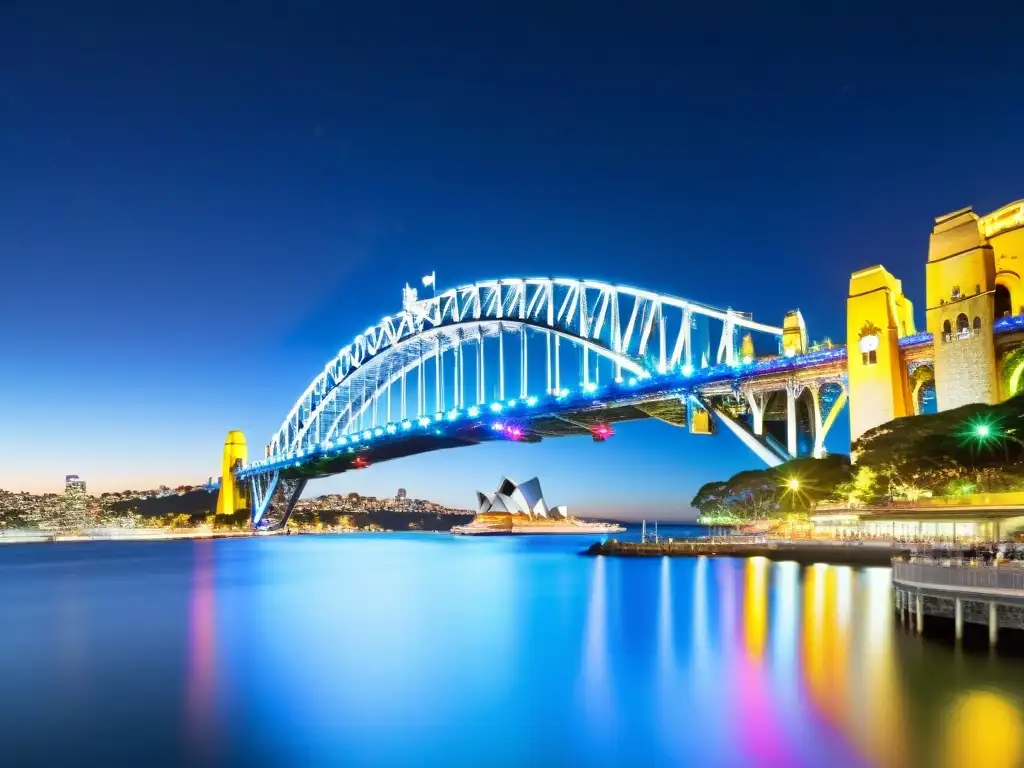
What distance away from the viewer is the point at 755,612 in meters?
24.3

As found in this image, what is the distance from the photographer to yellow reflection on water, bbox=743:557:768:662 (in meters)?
19.6

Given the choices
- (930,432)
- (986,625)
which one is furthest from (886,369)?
(986,625)

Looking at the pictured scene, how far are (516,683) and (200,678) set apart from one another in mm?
6497

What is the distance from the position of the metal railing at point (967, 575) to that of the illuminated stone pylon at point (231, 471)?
108946 millimetres

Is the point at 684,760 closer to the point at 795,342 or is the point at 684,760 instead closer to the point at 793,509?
the point at 793,509

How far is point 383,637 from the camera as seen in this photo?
910 inches

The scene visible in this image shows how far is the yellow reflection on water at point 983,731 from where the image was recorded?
10.9m

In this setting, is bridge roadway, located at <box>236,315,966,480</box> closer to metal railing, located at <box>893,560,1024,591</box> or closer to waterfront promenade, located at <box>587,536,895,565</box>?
waterfront promenade, located at <box>587,536,895,565</box>

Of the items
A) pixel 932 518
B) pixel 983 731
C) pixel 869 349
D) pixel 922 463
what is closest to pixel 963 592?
pixel 983 731

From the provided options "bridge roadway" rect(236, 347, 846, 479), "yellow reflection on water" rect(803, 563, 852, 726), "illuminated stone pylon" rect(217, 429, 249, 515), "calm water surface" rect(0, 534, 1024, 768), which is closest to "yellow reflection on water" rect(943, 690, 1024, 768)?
"calm water surface" rect(0, 534, 1024, 768)

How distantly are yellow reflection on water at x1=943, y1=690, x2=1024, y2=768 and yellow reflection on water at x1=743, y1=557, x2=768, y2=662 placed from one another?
544 centimetres

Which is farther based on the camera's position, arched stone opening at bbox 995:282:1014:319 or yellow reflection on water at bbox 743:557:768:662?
arched stone opening at bbox 995:282:1014:319

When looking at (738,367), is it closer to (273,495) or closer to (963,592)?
(963,592)

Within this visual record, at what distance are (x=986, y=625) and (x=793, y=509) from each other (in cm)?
2671
